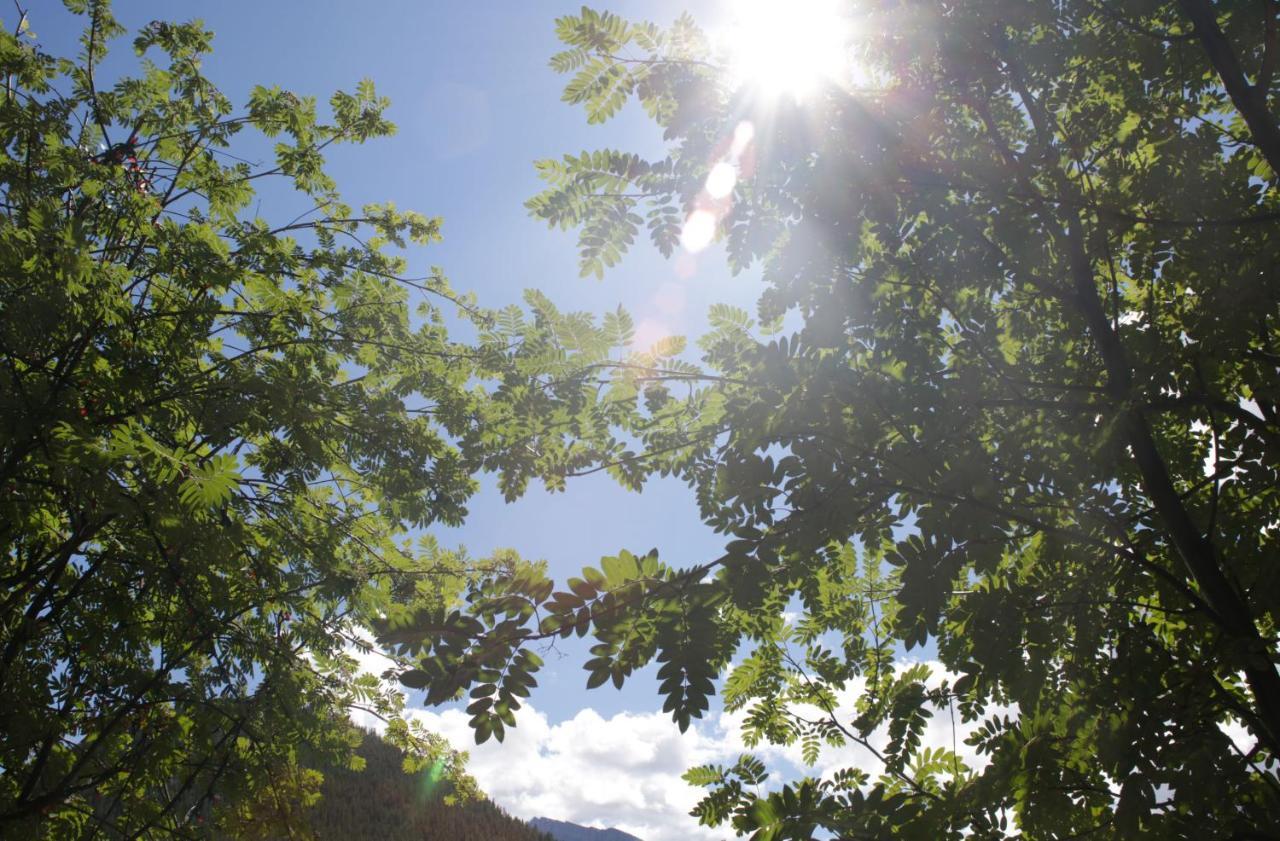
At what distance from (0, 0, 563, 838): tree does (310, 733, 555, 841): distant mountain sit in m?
20.1

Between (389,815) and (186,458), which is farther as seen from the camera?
(389,815)

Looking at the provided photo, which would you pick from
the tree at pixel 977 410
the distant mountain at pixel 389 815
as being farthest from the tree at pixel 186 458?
the distant mountain at pixel 389 815

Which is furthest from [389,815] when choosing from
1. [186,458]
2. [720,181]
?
[720,181]

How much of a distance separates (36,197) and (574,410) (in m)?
5.43

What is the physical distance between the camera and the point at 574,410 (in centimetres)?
280

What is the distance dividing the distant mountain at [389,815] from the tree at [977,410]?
24.7 meters

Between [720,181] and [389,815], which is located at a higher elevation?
[720,181]

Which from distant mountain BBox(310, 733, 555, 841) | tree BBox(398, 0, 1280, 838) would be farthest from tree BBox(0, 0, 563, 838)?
distant mountain BBox(310, 733, 555, 841)

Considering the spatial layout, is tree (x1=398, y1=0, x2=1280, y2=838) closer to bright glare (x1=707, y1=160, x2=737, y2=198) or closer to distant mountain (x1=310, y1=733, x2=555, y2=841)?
bright glare (x1=707, y1=160, x2=737, y2=198)

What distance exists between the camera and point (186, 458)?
324 centimetres

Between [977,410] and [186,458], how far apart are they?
3512 mm

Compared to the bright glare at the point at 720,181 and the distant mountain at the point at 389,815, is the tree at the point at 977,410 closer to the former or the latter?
the bright glare at the point at 720,181

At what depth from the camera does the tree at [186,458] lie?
4160 mm

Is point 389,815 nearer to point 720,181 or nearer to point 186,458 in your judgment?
point 186,458
